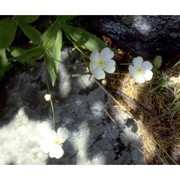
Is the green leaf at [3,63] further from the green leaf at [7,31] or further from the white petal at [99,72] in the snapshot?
the white petal at [99,72]

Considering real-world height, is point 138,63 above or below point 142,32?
below

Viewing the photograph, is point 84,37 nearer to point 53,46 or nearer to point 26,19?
point 53,46

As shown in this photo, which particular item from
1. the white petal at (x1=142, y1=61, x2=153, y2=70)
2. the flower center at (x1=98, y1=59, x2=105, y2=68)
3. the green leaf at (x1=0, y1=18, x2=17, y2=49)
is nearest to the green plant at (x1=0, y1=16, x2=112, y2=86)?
the green leaf at (x1=0, y1=18, x2=17, y2=49)

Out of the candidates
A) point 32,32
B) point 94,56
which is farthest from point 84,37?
point 32,32

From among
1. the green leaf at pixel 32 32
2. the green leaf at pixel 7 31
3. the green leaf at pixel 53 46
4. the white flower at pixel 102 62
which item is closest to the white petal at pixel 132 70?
the white flower at pixel 102 62

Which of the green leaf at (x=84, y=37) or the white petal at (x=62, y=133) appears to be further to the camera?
the green leaf at (x=84, y=37)

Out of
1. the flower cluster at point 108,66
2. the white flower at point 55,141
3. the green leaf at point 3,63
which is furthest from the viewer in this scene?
the green leaf at point 3,63

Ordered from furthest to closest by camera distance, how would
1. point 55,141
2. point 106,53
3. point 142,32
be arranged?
point 142,32 < point 106,53 < point 55,141
